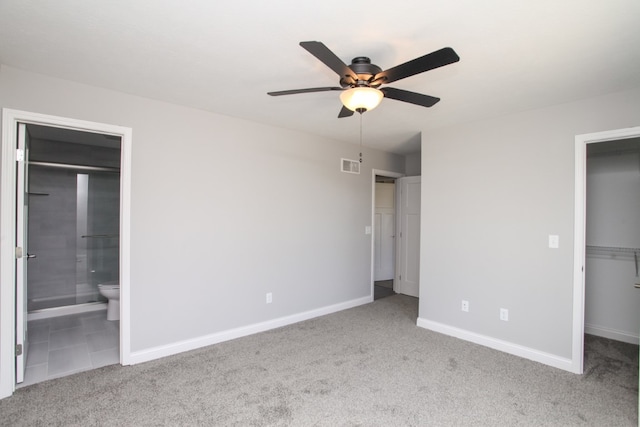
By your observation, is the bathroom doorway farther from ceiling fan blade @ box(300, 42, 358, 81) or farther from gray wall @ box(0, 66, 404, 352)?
ceiling fan blade @ box(300, 42, 358, 81)

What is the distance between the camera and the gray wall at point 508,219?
280 centimetres

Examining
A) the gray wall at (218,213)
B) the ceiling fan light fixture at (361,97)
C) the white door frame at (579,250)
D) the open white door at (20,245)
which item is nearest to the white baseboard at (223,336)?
the gray wall at (218,213)

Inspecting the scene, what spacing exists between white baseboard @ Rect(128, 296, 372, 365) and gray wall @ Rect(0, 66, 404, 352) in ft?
0.17

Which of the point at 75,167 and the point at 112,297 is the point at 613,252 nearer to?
the point at 112,297

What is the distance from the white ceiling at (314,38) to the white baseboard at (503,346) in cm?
228

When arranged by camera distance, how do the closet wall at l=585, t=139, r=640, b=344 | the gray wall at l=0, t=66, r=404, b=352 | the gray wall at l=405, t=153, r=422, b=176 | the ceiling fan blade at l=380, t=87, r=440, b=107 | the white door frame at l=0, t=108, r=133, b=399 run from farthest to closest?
the gray wall at l=405, t=153, r=422, b=176 < the closet wall at l=585, t=139, r=640, b=344 < the gray wall at l=0, t=66, r=404, b=352 < the white door frame at l=0, t=108, r=133, b=399 < the ceiling fan blade at l=380, t=87, r=440, b=107

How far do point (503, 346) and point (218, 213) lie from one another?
3170 millimetres

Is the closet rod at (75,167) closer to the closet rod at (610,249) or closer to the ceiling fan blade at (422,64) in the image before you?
the ceiling fan blade at (422,64)

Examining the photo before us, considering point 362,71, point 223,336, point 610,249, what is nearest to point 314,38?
point 362,71

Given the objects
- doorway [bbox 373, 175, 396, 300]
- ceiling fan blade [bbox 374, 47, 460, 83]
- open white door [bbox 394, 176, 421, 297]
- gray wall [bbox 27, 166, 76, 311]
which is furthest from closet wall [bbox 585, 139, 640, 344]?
gray wall [bbox 27, 166, 76, 311]

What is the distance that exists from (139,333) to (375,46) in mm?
2992

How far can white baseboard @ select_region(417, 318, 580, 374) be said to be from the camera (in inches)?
110

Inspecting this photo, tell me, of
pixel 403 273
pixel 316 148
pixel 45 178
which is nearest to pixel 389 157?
pixel 316 148

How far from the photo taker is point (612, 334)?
3562 mm
